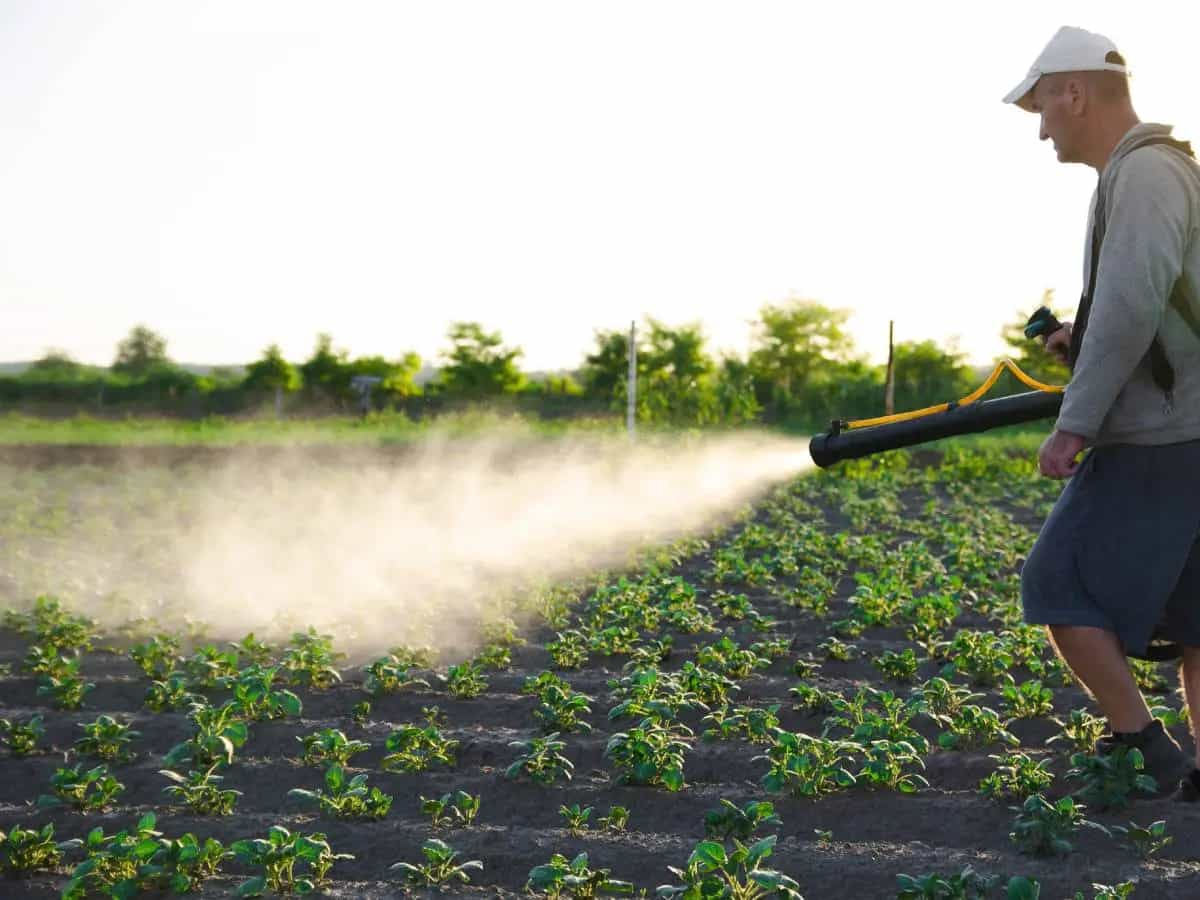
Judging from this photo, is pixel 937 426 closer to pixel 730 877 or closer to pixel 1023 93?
pixel 1023 93

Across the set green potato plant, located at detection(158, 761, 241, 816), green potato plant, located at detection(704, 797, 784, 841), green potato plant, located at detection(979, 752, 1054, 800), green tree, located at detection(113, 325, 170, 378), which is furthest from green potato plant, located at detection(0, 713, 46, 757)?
green tree, located at detection(113, 325, 170, 378)

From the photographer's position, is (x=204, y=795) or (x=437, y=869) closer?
(x=437, y=869)

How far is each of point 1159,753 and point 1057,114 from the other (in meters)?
2.01

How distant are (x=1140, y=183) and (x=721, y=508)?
11472mm

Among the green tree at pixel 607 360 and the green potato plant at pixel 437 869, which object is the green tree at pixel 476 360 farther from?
the green potato plant at pixel 437 869

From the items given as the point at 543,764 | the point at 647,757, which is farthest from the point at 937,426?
the point at 543,764

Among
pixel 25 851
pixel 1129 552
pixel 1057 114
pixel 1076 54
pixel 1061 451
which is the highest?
pixel 1076 54

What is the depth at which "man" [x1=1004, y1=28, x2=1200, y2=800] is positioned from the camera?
323cm

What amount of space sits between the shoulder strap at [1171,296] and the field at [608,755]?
1.27m

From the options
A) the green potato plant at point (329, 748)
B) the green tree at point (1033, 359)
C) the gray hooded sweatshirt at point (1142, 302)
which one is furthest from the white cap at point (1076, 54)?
the green tree at point (1033, 359)

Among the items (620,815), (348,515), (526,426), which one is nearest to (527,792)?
(620,815)

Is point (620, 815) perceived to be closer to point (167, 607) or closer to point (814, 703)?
point (814, 703)

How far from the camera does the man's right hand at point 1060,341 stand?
3779mm

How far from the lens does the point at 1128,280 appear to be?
3199mm
